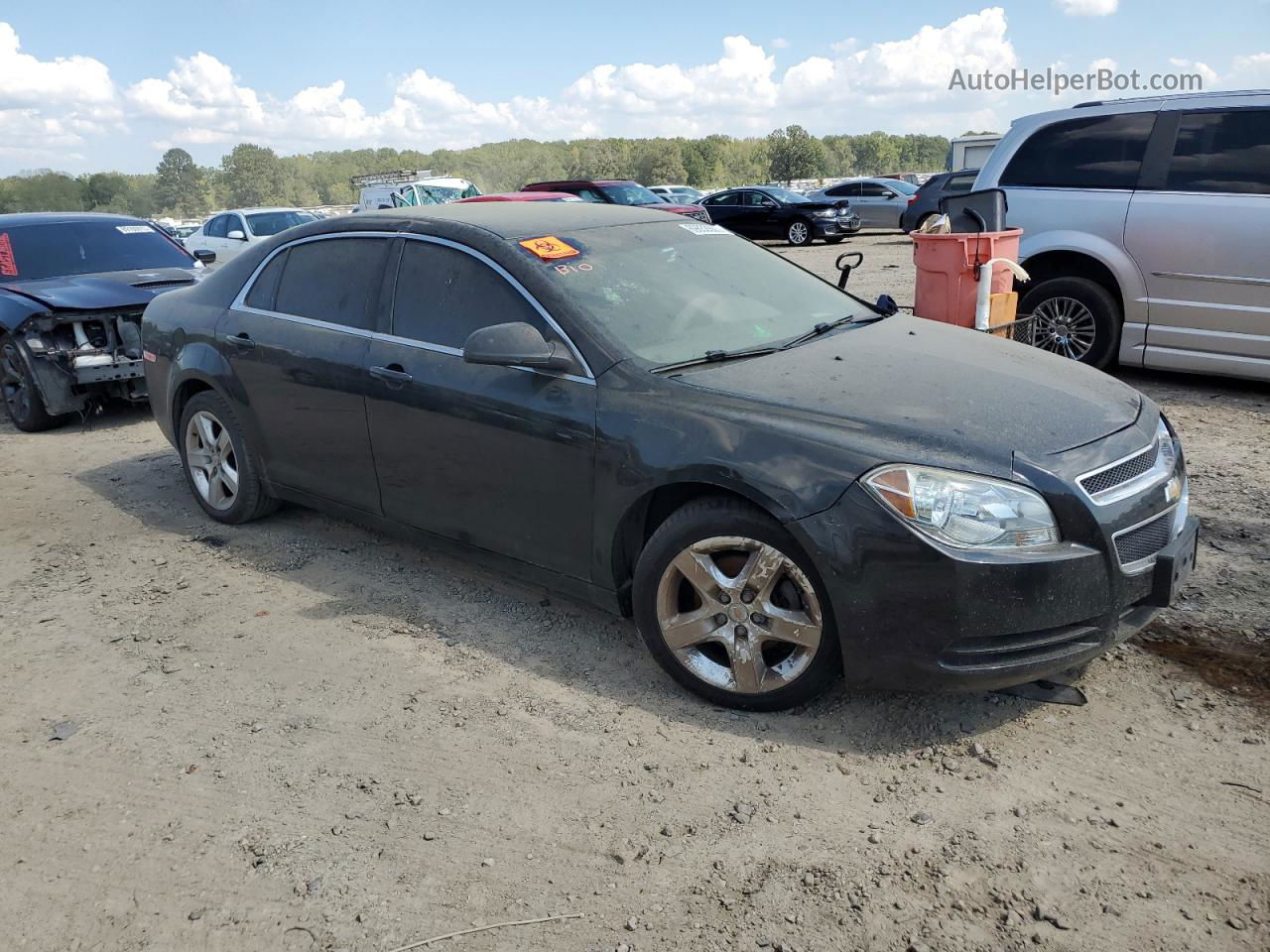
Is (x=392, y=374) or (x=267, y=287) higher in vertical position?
(x=267, y=287)

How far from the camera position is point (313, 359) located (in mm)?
4641

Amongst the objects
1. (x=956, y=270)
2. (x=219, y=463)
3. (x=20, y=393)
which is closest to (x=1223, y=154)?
(x=956, y=270)

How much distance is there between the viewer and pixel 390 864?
278cm

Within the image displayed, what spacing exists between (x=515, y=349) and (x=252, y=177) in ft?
570

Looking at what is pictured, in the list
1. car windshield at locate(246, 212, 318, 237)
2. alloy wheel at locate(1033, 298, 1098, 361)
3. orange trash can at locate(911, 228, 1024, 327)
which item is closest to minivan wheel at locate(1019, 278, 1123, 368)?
alloy wheel at locate(1033, 298, 1098, 361)

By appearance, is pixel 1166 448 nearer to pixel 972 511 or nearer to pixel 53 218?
pixel 972 511

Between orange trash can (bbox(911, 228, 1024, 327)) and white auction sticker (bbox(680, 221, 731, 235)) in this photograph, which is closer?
white auction sticker (bbox(680, 221, 731, 235))

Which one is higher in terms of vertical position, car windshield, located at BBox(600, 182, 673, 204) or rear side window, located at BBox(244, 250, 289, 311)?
rear side window, located at BBox(244, 250, 289, 311)

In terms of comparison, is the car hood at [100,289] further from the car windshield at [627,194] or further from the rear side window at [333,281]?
the car windshield at [627,194]

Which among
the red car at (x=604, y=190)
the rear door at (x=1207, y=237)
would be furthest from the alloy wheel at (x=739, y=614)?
the red car at (x=604, y=190)

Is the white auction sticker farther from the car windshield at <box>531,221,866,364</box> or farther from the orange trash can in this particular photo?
the orange trash can

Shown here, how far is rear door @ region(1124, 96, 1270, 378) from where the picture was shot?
680 centimetres

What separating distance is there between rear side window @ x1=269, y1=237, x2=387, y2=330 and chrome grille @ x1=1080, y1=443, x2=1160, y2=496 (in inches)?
117

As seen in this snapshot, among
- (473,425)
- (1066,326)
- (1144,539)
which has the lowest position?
(1066,326)
